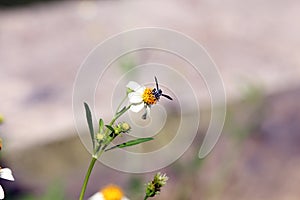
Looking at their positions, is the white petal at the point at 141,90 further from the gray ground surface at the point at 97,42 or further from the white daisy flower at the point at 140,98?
the gray ground surface at the point at 97,42

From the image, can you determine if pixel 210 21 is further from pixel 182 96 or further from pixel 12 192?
pixel 12 192

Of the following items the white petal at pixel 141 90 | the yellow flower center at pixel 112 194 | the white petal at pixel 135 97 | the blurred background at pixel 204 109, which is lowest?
the white petal at pixel 135 97

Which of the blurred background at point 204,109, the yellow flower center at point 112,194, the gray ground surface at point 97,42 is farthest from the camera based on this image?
the gray ground surface at point 97,42

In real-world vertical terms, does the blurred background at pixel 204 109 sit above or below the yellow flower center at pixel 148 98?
above

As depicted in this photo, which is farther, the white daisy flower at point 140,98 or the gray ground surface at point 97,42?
the gray ground surface at point 97,42

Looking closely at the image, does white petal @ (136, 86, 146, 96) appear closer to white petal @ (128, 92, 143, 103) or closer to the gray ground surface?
white petal @ (128, 92, 143, 103)

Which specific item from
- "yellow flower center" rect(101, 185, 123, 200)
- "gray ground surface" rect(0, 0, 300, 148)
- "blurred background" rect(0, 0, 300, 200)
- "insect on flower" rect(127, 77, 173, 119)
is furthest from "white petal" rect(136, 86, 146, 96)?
"gray ground surface" rect(0, 0, 300, 148)

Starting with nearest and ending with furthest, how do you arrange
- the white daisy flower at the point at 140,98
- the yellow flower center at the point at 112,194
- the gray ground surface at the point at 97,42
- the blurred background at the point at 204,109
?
the white daisy flower at the point at 140,98, the yellow flower center at the point at 112,194, the blurred background at the point at 204,109, the gray ground surface at the point at 97,42

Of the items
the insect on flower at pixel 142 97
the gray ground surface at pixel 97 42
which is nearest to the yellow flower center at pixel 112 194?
the insect on flower at pixel 142 97
